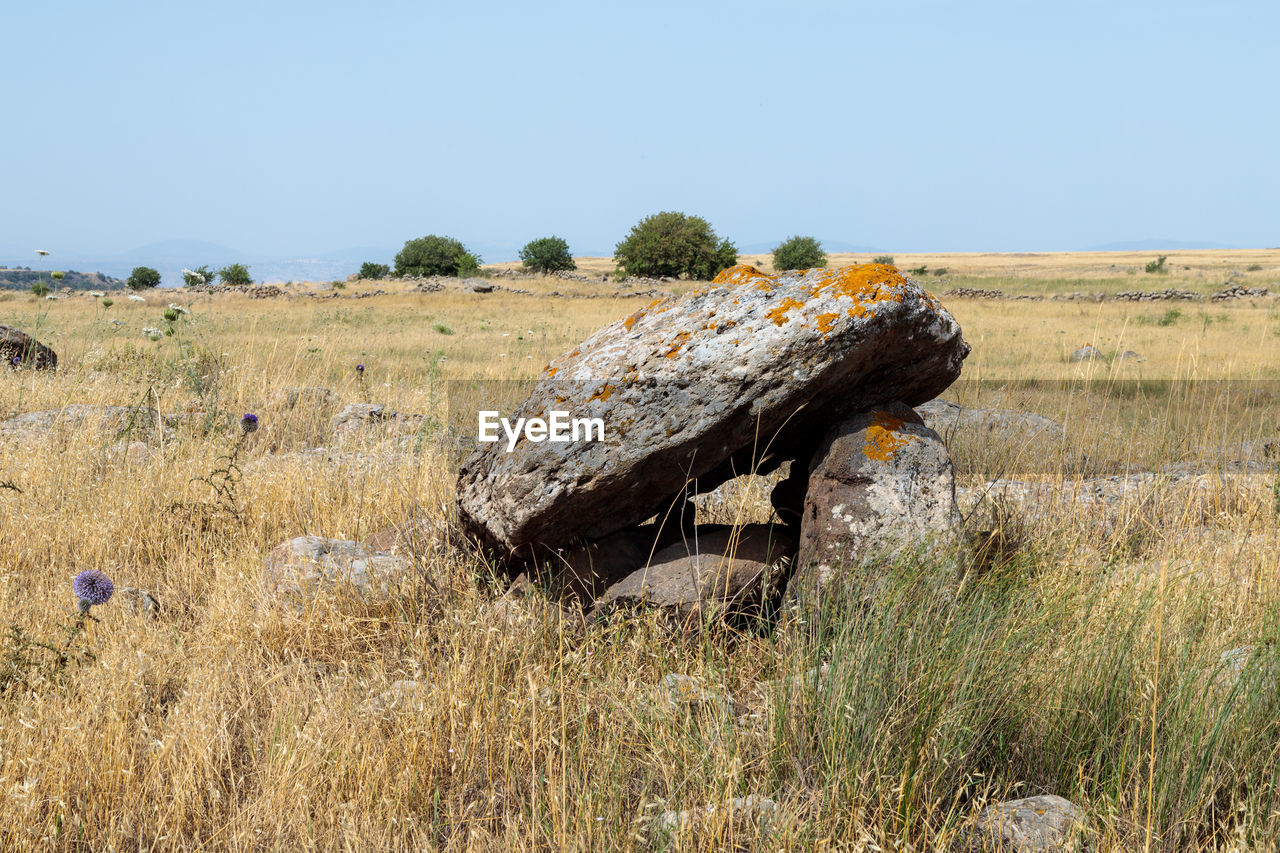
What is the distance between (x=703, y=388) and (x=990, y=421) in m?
5.01

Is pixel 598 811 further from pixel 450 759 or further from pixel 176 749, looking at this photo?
pixel 176 749

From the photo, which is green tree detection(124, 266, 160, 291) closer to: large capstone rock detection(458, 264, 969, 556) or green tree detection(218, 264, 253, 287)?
green tree detection(218, 264, 253, 287)

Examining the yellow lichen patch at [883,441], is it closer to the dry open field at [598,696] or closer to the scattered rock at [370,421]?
the dry open field at [598,696]

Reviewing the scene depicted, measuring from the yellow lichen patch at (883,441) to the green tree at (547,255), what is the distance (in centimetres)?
5439

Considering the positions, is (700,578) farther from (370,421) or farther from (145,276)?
(145,276)

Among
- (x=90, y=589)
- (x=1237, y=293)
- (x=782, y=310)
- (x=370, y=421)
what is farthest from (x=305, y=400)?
(x=1237, y=293)

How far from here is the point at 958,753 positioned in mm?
2492

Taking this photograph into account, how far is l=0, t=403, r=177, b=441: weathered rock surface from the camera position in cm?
692

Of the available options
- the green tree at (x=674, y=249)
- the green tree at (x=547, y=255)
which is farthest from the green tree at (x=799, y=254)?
the green tree at (x=547, y=255)

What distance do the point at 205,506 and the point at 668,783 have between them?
12.3 ft

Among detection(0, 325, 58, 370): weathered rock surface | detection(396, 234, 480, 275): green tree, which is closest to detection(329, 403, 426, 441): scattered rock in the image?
detection(0, 325, 58, 370): weathered rock surface

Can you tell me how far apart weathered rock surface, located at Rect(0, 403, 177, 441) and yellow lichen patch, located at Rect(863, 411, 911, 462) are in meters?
5.44

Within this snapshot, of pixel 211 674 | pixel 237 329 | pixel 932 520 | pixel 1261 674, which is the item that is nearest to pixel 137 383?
pixel 211 674

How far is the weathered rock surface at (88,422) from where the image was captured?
6.92 meters
